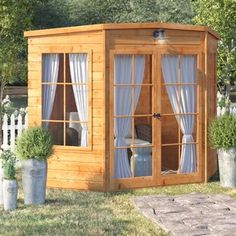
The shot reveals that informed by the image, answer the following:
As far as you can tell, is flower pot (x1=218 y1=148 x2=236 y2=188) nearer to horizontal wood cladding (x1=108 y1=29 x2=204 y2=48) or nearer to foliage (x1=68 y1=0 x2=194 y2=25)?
horizontal wood cladding (x1=108 y1=29 x2=204 y2=48)

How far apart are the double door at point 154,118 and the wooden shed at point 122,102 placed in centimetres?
2

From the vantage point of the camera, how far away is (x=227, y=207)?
8.27 m

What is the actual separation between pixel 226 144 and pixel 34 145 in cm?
326

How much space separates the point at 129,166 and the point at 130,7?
23.4m

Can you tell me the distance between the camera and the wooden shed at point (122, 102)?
31.3 ft

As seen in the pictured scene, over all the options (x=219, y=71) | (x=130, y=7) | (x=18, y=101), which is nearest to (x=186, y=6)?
(x=130, y=7)

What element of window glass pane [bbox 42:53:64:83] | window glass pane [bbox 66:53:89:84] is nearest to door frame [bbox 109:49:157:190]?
window glass pane [bbox 66:53:89:84]

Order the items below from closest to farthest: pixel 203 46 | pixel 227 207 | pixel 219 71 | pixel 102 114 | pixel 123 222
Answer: pixel 123 222, pixel 227 207, pixel 102 114, pixel 203 46, pixel 219 71

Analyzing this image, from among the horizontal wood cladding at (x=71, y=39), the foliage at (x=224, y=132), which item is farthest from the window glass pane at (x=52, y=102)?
the foliage at (x=224, y=132)

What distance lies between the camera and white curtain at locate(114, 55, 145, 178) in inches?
379

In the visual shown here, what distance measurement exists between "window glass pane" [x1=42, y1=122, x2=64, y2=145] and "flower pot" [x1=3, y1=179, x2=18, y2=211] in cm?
182

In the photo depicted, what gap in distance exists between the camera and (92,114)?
958 cm

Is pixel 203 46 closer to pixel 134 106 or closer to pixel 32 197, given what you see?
pixel 134 106

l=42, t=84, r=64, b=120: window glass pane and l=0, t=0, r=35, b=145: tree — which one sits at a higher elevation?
l=0, t=0, r=35, b=145: tree
